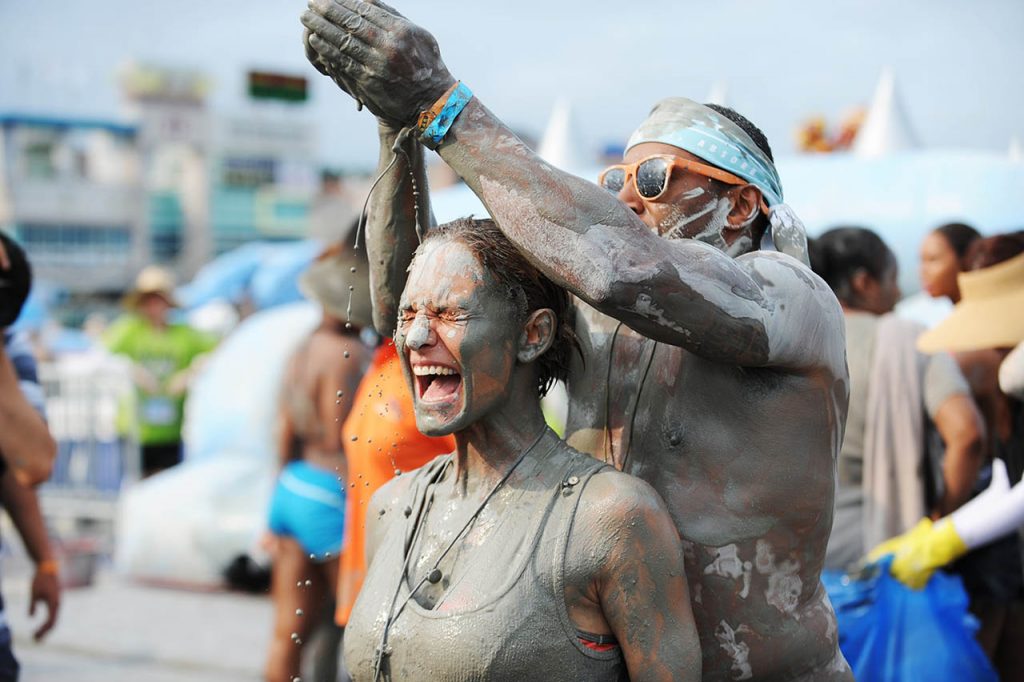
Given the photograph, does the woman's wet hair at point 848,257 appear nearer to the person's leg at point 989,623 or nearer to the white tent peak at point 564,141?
the person's leg at point 989,623

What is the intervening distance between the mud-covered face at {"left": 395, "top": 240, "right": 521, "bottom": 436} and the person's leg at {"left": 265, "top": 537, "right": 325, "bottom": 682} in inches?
119

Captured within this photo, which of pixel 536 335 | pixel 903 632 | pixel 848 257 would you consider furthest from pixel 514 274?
pixel 848 257

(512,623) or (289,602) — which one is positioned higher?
(512,623)

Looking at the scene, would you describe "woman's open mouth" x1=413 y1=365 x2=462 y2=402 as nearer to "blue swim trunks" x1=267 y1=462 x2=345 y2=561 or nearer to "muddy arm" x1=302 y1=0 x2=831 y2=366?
"muddy arm" x1=302 y1=0 x2=831 y2=366

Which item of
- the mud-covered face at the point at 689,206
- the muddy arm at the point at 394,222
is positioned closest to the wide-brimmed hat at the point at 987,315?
the mud-covered face at the point at 689,206

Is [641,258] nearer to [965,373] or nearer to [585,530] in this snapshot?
[585,530]

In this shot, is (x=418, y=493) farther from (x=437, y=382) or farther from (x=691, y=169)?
(x=691, y=169)

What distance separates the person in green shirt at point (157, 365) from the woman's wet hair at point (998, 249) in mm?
6434

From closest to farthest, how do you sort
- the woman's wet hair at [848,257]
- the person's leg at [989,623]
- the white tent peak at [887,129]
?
the person's leg at [989,623] < the woman's wet hair at [848,257] < the white tent peak at [887,129]

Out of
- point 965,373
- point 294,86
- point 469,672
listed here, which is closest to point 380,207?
point 469,672

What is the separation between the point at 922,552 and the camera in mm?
3809

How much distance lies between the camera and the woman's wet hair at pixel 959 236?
4805 mm

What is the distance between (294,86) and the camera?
185 feet

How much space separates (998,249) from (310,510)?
2.79 m
